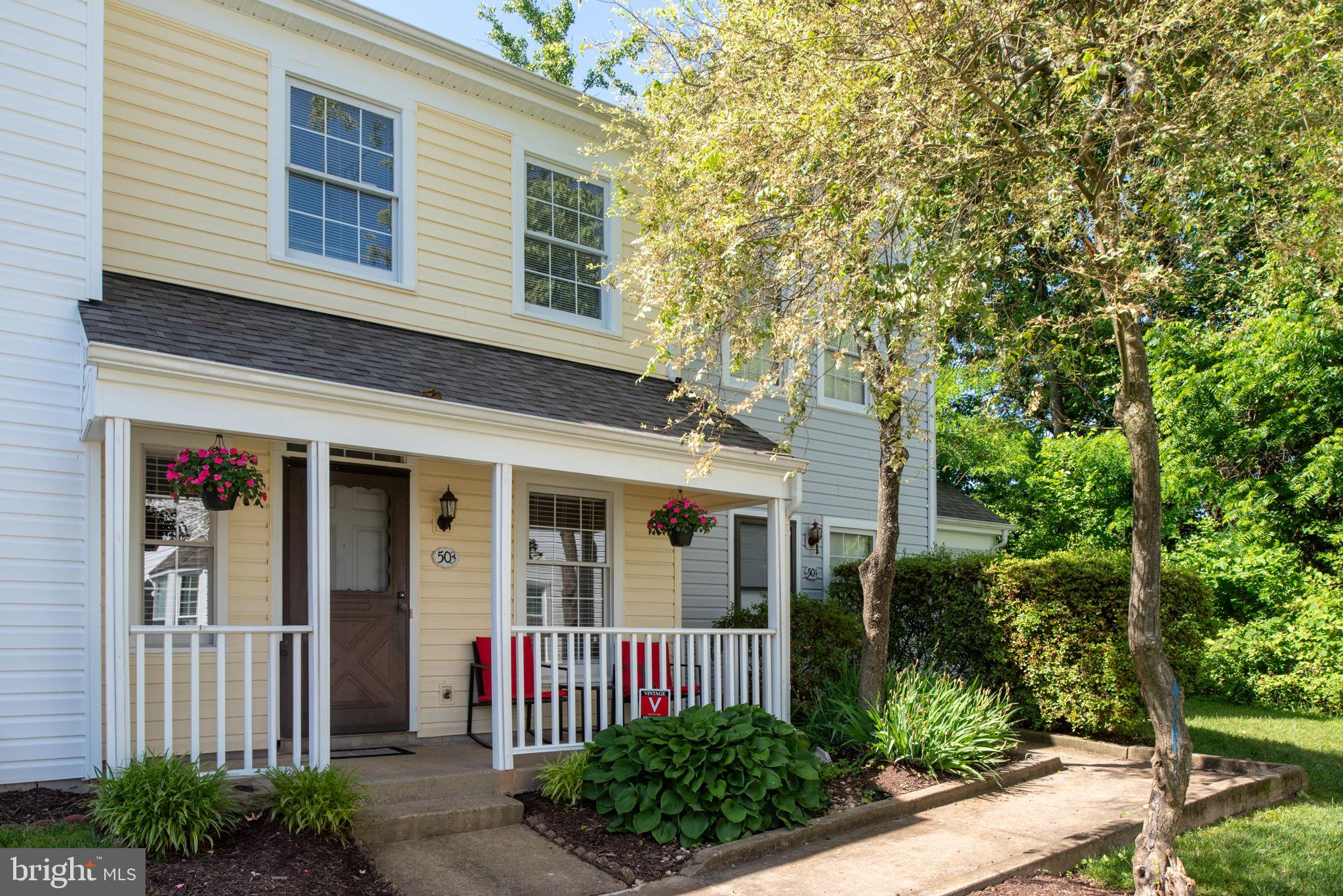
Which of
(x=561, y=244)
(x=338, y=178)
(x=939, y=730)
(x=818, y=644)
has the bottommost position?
(x=939, y=730)

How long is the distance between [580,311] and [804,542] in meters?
4.05

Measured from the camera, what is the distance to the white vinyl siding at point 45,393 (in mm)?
5902

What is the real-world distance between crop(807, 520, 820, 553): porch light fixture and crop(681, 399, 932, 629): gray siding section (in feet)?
0.15

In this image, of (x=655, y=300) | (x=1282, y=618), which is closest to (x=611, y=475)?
(x=655, y=300)

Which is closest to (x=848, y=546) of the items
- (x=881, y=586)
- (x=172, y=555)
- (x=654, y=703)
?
(x=881, y=586)

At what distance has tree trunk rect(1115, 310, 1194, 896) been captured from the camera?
5055 millimetres

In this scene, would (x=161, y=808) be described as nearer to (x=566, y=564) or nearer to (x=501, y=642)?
(x=501, y=642)

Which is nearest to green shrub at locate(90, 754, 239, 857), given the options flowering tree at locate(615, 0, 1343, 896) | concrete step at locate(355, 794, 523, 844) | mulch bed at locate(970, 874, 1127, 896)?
concrete step at locate(355, 794, 523, 844)

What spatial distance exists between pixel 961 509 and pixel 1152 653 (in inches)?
417

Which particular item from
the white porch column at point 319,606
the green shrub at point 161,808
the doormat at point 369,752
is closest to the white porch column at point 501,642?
the doormat at point 369,752

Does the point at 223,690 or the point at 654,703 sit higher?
the point at 223,690

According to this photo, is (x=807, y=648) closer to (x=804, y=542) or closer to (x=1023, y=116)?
(x=804, y=542)

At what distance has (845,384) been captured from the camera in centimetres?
1255

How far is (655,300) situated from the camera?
7.14m
